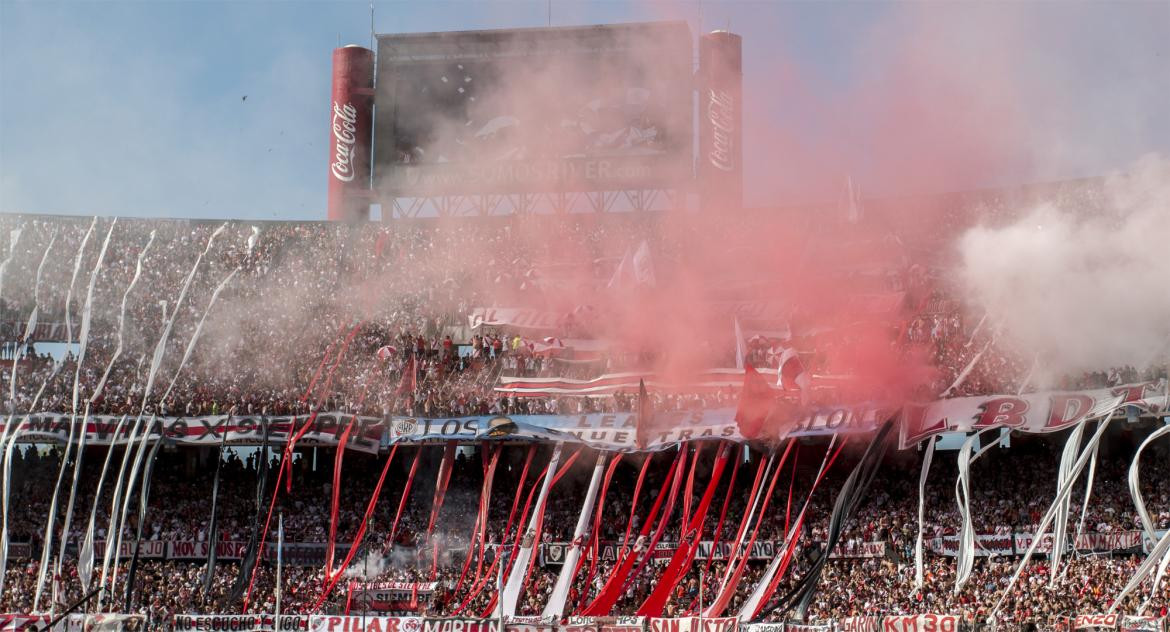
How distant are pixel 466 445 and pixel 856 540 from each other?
403 inches

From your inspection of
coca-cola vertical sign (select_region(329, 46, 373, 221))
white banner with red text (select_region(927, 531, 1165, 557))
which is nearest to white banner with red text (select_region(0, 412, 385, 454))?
coca-cola vertical sign (select_region(329, 46, 373, 221))

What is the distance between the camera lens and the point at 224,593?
3091cm

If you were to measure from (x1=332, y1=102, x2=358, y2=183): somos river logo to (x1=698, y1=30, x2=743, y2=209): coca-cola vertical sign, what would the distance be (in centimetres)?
1157

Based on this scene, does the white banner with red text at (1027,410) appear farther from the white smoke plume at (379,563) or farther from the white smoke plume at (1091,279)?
the white smoke plume at (379,563)

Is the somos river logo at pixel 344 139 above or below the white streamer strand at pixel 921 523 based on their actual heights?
above

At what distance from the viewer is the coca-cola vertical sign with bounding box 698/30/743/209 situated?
41156 millimetres

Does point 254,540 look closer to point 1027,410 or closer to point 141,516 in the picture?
point 141,516

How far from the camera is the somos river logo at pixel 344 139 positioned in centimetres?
4328

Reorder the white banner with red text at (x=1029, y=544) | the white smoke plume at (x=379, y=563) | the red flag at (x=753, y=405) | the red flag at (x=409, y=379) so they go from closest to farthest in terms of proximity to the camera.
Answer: the white banner with red text at (x=1029, y=544) < the red flag at (x=753, y=405) < the white smoke plume at (x=379, y=563) < the red flag at (x=409, y=379)

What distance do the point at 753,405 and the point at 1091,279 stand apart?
28.6 ft

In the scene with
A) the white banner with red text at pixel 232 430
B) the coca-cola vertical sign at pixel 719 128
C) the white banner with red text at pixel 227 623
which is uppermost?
the coca-cola vertical sign at pixel 719 128

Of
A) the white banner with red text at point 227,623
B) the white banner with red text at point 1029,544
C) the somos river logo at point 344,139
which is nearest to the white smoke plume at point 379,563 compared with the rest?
the white banner with red text at point 227,623

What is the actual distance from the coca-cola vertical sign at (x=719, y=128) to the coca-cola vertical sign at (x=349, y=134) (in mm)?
11150

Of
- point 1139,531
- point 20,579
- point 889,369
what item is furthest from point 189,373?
point 1139,531
